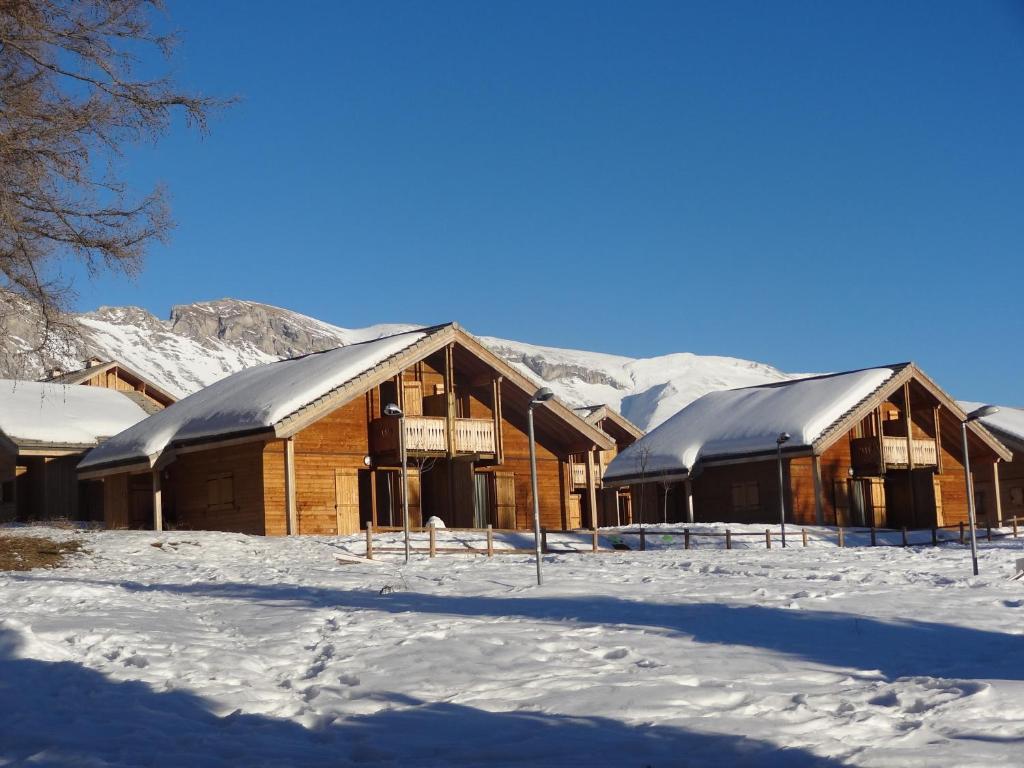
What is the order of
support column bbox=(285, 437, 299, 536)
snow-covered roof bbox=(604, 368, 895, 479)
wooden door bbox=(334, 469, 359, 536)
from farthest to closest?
snow-covered roof bbox=(604, 368, 895, 479) → wooden door bbox=(334, 469, 359, 536) → support column bbox=(285, 437, 299, 536)

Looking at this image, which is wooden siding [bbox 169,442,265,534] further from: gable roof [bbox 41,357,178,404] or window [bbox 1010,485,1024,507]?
window [bbox 1010,485,1024,507]

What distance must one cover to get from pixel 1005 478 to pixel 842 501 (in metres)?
16.6

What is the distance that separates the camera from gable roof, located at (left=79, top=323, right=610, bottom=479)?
3375 centimetres

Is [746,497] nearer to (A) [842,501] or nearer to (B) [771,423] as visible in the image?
(B) [771,423]

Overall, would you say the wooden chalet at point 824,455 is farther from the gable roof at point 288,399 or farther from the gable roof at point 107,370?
the gable roof at point 107,370

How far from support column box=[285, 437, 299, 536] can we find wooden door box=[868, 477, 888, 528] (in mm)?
23363

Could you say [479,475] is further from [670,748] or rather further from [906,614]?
[670,748]

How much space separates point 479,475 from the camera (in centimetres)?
4038

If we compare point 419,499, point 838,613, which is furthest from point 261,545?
point 838,613

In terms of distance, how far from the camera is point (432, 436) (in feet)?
123

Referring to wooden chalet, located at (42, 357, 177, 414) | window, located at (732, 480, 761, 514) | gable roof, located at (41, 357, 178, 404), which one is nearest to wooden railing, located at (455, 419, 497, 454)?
window, located at (732, 480, 761, 514)

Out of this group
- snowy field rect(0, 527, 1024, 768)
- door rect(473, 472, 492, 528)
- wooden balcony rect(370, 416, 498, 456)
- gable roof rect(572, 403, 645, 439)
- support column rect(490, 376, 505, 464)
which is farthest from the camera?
gable roof rect(572, 403, 645, 439)

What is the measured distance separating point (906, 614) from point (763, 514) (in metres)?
28.7

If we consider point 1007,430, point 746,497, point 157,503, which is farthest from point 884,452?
point 157,503
